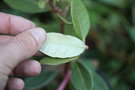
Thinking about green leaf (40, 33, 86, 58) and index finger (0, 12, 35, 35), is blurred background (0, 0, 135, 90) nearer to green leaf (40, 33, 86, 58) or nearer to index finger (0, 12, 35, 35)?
index finger (0, 12, 35, 35)

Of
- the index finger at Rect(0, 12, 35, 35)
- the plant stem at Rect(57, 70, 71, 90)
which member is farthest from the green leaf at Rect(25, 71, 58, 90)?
the index finger at Rect(0, 12, 35, 35)

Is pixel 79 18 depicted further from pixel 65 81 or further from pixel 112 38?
pixel 112 38

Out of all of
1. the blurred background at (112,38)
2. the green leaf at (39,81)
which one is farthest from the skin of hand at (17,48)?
the blurred background at (112,38)

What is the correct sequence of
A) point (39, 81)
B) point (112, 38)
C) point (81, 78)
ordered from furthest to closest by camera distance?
point (112, 38)
point (39, 81)
point (81, 78)

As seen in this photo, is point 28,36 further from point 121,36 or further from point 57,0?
point 121,36

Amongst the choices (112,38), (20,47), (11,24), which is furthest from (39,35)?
(112,38)

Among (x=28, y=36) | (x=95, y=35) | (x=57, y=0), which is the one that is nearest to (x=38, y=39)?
(x=28, y=36)
